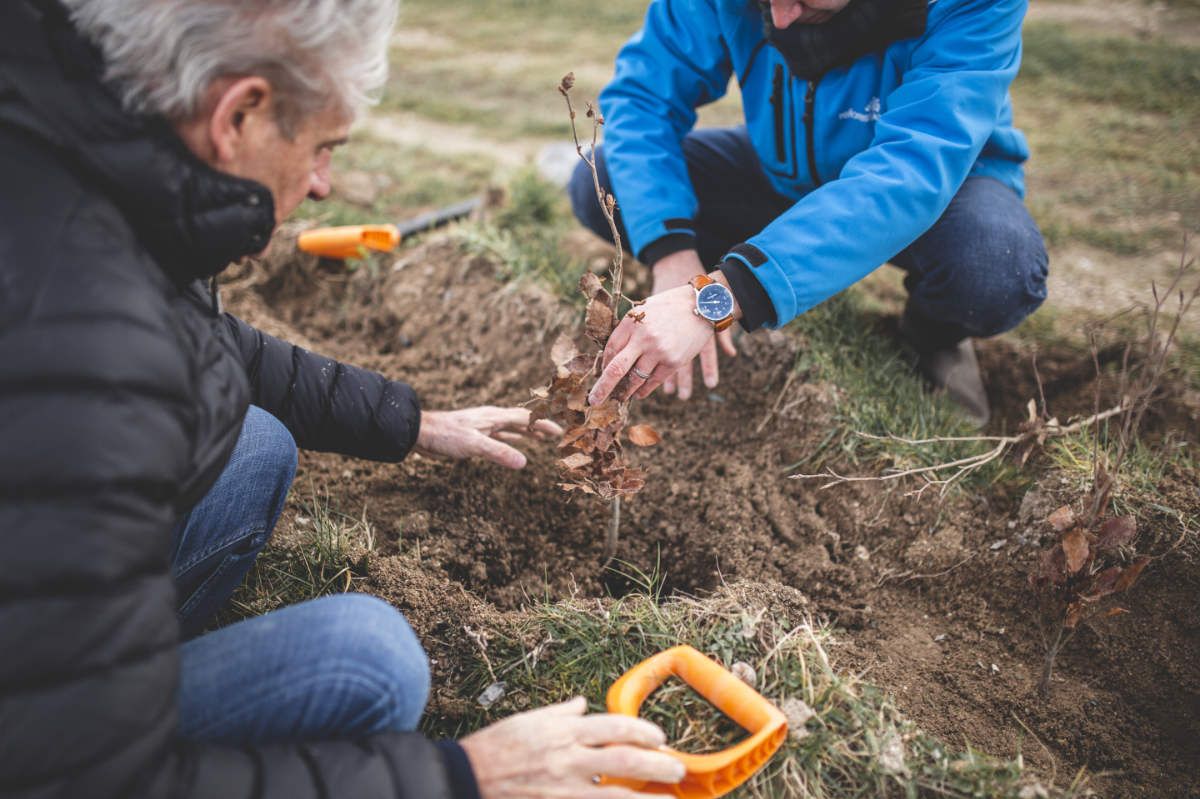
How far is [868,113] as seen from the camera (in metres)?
2.45

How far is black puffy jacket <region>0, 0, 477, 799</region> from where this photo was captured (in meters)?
1.04

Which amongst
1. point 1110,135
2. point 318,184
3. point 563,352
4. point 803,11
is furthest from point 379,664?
point 1110,135

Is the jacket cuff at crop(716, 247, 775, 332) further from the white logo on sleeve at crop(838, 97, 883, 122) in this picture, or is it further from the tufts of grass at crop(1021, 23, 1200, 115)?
the tufts of grass at crop(1021, 23, 1200, 115)

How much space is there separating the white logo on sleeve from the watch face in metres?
0.85

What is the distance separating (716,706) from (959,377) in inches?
71.0

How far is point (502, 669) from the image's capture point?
1952mm

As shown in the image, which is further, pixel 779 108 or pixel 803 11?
pixel 779 108

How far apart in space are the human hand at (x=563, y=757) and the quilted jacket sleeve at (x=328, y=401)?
0.96 meters

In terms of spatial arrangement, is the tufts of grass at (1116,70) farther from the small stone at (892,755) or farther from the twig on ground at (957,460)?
the small stone at (892,755)

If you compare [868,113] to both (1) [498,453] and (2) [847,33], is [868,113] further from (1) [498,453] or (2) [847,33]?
(1) [498,453]

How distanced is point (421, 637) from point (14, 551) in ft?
3.65

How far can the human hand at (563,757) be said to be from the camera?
1358 mm

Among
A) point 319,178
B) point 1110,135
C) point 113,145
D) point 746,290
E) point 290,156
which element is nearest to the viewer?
point 113,145

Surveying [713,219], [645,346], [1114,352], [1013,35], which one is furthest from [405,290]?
[1114,352]
